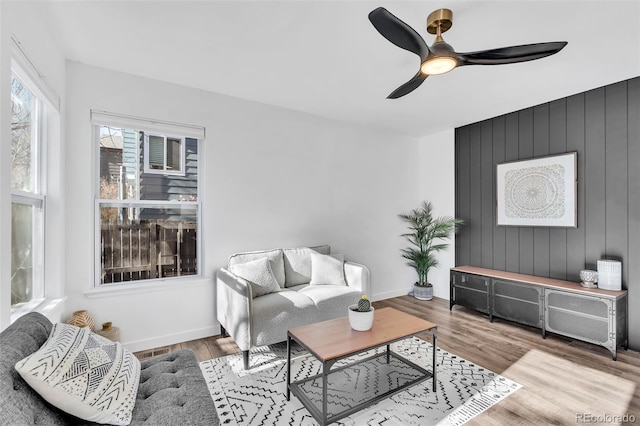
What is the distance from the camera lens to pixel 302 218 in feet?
12.7

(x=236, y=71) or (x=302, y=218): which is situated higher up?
(x=236, y=71)

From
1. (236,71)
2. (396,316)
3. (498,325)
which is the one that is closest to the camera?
(396,316)

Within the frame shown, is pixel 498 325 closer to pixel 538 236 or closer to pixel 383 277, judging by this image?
pixel 538 236

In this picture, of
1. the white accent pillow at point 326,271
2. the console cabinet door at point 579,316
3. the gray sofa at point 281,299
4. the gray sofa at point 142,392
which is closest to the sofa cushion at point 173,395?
the gray sofa at point 142,392

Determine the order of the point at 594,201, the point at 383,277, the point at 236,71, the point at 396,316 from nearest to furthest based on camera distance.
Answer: the point at 396,316 → the point at 236,71 → the point at 594,201 → the point at 383,277

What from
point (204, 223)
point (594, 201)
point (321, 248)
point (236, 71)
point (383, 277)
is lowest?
point (383, 277)

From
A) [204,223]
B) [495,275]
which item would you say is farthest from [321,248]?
[495,275]

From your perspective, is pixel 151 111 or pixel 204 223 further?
pixel 204 223

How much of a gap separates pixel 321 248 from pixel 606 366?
2.80 meters

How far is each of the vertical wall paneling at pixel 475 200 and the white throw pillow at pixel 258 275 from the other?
9.43 ft

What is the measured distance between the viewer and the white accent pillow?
342cm

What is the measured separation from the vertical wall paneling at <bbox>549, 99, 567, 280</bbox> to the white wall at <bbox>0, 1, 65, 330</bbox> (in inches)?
182

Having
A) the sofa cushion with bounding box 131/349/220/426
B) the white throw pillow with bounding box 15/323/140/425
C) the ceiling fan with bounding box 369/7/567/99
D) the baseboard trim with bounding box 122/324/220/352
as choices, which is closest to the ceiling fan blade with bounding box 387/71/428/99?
the ceiling fan with bounding box 369/7/567/99

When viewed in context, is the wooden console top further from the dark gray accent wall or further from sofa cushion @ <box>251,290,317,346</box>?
sofa cushion @ <box>251,290,317,346</box>
